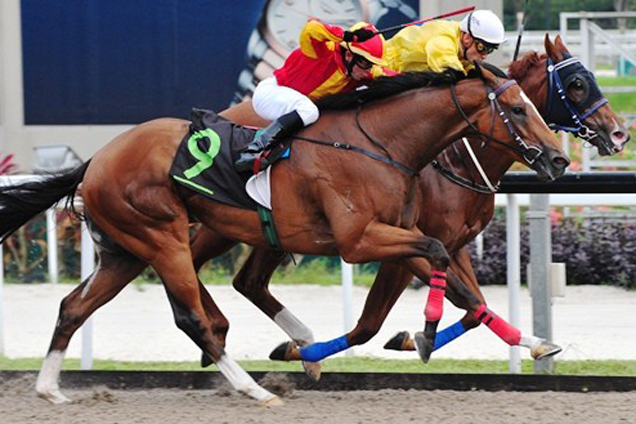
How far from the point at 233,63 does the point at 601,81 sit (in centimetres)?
482

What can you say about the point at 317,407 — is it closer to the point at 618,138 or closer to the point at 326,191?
the point at 326,191

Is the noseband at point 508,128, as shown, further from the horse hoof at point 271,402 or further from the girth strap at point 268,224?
the horse hoof at point 271,402

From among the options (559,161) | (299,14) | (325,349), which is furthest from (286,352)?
(299,14)

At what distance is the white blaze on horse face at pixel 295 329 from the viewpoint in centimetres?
648

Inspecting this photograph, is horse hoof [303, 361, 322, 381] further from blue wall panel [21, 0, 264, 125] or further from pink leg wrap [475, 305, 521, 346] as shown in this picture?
blue wall panel [21, 0, 264, 125]

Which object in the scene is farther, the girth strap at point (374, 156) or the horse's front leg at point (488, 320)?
the horse's front leg at point (488, 320)

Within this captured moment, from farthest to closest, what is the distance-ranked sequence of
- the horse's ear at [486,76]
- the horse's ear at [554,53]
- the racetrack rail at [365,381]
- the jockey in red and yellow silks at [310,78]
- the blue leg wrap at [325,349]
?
the horse's ear at [554,53] < the racetrack rail at [365,381] < the blue leg wrap at [325,349] < the jockey in red and yellow silks at [310,78] < the horse's ear at [486,76]

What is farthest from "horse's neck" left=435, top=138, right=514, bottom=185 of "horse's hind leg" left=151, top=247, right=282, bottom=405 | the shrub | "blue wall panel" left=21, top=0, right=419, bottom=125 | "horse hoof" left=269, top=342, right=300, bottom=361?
"blue wall panel" left=21, top=0, right=419, bottom=125

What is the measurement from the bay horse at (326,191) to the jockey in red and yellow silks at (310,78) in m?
0.09

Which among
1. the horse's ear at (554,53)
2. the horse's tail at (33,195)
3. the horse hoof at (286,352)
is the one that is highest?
the horse's ear at (554,53)

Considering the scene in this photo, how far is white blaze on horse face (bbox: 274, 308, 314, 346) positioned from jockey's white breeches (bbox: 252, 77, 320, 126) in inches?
40.9

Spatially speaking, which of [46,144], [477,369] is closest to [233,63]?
[46,144]

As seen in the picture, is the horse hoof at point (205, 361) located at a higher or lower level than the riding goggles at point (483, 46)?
lower

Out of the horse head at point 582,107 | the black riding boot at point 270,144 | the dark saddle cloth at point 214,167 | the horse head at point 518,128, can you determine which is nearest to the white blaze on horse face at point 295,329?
the dark saddle cloth at point 214,167
